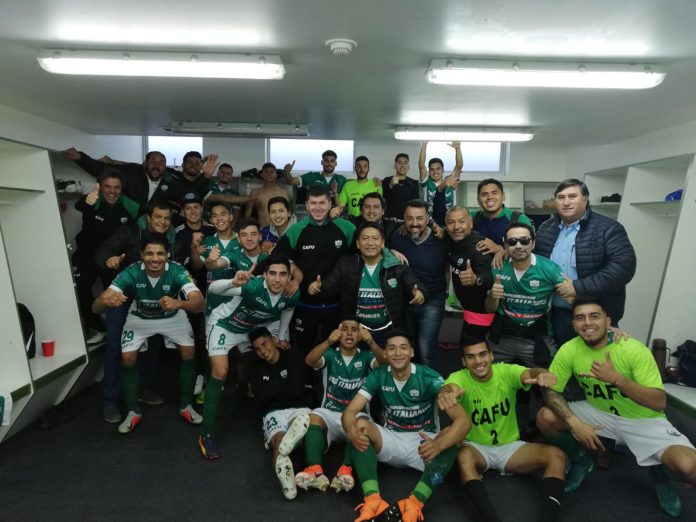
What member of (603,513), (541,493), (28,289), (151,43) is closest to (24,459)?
(28,289)

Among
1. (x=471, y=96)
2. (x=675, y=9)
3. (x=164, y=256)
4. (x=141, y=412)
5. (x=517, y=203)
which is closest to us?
(x=675, y=9)

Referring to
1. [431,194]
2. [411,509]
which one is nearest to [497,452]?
[411,509]

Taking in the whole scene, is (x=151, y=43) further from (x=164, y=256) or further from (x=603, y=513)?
(x=603, y=513)

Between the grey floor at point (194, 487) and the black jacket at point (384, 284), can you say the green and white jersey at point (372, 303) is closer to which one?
the black jacket at point (384, 284)

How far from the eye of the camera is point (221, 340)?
3.36 metres

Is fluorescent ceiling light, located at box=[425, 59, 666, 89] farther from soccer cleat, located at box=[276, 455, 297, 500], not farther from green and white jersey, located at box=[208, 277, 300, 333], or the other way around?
soccer cleat, located at box=[276, 455, 297, 500]

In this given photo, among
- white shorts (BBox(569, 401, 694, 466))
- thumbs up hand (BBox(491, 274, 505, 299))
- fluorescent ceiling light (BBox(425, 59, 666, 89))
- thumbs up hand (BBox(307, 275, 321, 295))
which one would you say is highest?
fluorescent ceiling light (BBox(425, 59, 666, 89))

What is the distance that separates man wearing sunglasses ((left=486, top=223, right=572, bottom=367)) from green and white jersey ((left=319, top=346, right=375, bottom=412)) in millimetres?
856

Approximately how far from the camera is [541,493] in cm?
265

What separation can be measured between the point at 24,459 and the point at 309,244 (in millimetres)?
2223

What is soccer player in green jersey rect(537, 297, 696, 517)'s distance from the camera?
252cm

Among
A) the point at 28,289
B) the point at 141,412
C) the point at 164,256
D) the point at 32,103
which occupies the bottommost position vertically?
the point at 141,412

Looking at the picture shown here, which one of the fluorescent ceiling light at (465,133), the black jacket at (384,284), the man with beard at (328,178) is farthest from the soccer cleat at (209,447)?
the fluorescent ceiling light at (465,133)

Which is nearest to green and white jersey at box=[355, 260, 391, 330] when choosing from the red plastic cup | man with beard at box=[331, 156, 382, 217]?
man with beard at box=[331, 156, 382, 217]
